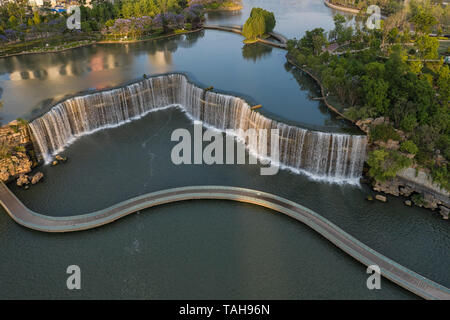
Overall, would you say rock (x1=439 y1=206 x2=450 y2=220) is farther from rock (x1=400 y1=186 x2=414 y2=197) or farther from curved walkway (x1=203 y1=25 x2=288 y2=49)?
curved walkway (x1=203 y1=25 x2=288 y2=49)

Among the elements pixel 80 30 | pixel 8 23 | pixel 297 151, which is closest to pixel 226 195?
pixel 297 151

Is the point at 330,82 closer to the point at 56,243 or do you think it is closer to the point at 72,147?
the point at 72,147

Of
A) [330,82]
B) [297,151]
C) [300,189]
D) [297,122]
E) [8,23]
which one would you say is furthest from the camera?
[8,23]

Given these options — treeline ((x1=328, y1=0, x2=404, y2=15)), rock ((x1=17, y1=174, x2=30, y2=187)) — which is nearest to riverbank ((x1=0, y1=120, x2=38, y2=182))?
rock ((x1=17, y1=174, x2=30, y2=187))

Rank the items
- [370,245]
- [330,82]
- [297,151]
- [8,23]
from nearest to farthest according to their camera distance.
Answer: [370,245], [297,151], [330,82], [8,23]

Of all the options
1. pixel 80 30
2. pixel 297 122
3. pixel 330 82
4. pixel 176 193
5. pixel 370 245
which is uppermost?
pixel 80 30

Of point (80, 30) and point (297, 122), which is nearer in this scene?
point (297, 122)

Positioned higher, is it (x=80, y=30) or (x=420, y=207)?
(x=80, y=30)
